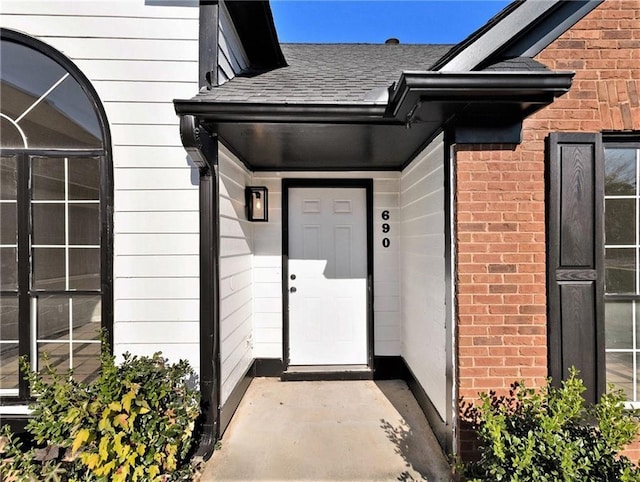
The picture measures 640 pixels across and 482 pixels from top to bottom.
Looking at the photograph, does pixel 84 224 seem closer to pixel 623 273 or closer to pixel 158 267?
pixel 158 267

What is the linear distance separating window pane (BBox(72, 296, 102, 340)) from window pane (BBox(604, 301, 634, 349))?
3.79 metres

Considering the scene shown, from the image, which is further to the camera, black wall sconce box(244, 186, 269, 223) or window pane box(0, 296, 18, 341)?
black wall sconce box(244, 186, 269, 223)

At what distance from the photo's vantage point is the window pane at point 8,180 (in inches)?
94.7

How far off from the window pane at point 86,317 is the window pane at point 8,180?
945 millimetres

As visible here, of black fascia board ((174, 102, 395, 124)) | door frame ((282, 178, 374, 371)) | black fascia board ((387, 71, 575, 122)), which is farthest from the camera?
door frame ((282, 178, 374, 371))

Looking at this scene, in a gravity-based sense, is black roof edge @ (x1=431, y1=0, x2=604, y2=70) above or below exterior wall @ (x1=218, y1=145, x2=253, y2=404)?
above

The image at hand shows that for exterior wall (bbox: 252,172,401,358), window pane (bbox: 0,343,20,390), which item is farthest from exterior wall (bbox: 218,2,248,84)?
window pane (bbox: 0,343,20,390)

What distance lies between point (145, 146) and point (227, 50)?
1.11m

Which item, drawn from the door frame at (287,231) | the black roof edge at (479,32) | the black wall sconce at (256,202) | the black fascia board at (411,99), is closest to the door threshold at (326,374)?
the door frame at (287,231)

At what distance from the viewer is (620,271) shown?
87.0 inches

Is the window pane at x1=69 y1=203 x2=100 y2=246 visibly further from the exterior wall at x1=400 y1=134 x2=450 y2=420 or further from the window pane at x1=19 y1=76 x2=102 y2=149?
the exterior wall at x1=400 y1=134 x2=450 y2=420

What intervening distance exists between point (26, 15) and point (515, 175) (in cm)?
374

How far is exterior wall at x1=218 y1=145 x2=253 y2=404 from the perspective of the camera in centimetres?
255

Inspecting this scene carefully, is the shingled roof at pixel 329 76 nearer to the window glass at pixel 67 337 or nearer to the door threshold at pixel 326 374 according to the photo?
the window glass at pixel 67 337
